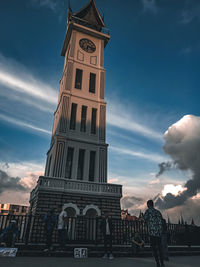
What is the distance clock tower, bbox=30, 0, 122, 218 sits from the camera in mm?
18250

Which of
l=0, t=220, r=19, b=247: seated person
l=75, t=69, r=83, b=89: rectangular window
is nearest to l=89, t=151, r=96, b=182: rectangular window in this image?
l=75, t=69, r=83, b=89: rectangular window

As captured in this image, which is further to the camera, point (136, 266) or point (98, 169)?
point (98, 169)

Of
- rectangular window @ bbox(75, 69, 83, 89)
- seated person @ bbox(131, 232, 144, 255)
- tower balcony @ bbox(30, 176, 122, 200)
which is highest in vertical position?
rectangular window @ bbox(75, 69, 83, 89)

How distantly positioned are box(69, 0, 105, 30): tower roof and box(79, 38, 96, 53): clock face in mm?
3590

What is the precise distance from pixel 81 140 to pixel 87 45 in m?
14.6

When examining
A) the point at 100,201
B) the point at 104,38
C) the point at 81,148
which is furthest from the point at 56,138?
the point at 104,38

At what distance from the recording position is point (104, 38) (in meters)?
30.6

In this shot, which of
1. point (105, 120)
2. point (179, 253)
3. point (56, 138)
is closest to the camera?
point (179, 253)

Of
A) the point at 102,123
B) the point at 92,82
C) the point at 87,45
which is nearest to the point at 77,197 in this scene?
the point at 102,123

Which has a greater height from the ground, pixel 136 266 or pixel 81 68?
pixel 81 68

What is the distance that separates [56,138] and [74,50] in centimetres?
1294

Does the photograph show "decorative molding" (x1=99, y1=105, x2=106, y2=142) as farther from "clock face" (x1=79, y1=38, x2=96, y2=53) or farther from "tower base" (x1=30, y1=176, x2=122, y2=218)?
"clock face" (x1=79, y1=38, x2=96, y2=53)

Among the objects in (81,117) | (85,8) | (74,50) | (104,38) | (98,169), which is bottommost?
(98,169)

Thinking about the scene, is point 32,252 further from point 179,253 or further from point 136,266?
point 179,253
